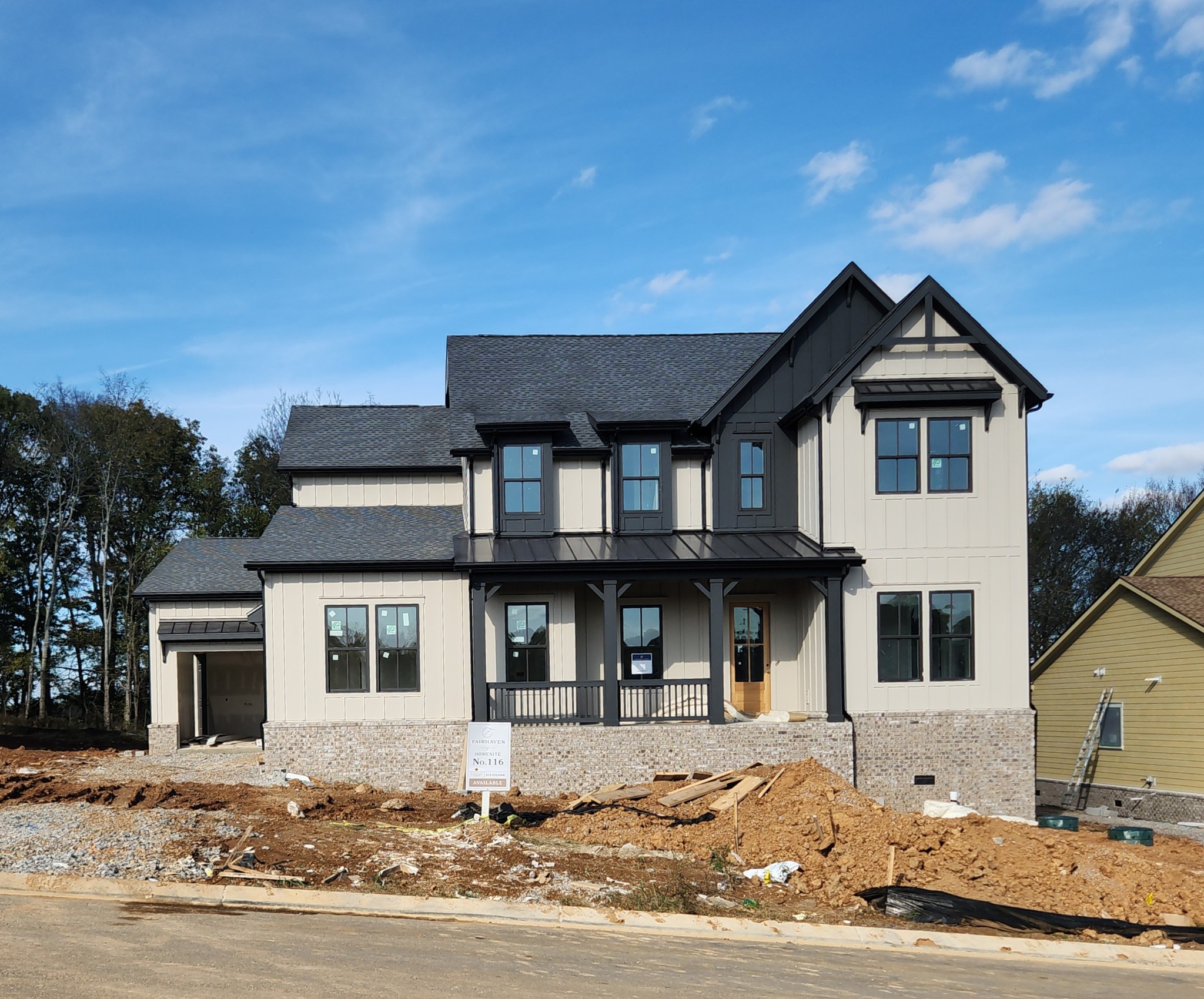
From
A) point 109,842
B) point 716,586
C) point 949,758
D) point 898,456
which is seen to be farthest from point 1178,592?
point 109,842

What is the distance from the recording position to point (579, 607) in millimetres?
22859

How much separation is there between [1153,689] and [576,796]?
14000 millimetres

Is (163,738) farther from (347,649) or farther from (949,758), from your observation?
(949,758)

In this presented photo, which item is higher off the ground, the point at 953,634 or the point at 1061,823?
the point at 953,634

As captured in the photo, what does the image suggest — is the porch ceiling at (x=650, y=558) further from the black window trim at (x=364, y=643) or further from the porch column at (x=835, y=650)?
the black window trim at (x=364, y=643)

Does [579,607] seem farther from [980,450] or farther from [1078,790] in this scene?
[1078,790]

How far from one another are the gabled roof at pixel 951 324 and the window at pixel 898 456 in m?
1.26

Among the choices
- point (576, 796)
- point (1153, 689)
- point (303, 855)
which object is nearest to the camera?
point (303, 855)

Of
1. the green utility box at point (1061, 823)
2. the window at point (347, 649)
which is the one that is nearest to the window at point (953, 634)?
the green utility box at point (1061, 823)

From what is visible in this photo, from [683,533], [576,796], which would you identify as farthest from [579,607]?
[576,796]

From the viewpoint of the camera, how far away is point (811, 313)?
22.5 m

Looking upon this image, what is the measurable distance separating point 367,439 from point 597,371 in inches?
220

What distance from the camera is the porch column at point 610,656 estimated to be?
67.1 feet

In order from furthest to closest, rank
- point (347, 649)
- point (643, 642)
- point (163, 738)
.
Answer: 1. point (163, 738)
2. point (643, 642)
3. point (347, 649)
